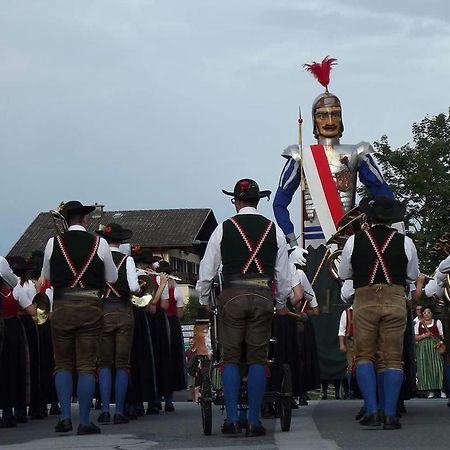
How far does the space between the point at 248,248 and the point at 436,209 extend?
1799 inches

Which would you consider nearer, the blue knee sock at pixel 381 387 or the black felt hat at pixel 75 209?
the blue knee sock at pixel 381 387

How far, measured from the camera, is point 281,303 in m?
11.2

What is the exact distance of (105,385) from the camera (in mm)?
12883

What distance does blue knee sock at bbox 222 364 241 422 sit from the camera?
413 inches

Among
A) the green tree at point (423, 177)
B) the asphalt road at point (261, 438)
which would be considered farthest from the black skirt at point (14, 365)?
the green tree at point (423, 177)

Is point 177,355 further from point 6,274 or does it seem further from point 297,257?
point 6,274

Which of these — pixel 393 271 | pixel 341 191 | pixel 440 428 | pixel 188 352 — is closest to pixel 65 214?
pixel 393 271

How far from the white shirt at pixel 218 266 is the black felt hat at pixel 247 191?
98 millimetres

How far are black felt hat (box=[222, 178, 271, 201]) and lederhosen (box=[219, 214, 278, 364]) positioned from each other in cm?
24

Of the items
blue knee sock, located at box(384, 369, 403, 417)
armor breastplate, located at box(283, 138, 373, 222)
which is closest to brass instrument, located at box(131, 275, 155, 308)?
blue knee sock, located at box(384, 369, 403, 417)

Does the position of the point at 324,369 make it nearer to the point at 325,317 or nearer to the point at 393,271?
the point at 325,317

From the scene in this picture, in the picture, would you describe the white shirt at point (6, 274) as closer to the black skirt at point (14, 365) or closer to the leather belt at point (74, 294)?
the leather belt at point (74, 294)

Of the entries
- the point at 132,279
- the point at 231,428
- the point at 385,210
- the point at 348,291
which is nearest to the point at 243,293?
the point at 231,428

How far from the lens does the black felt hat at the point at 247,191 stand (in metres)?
10.9
